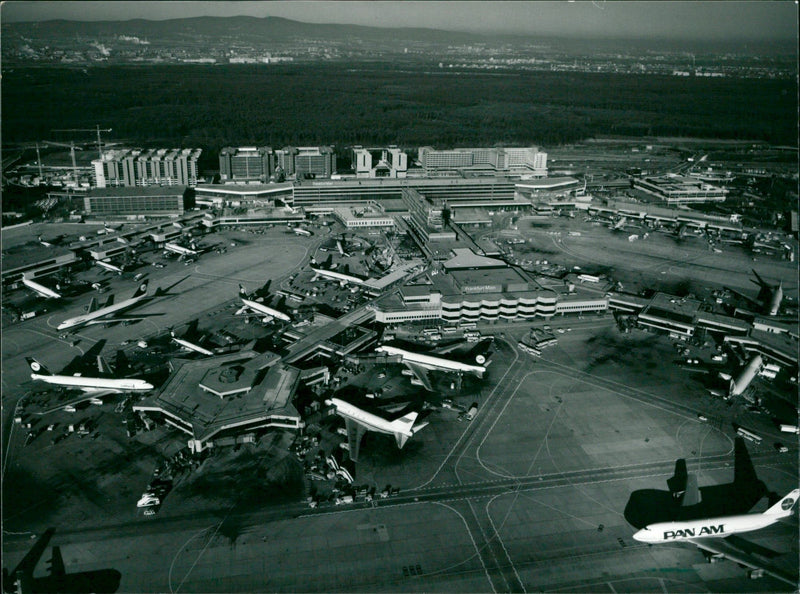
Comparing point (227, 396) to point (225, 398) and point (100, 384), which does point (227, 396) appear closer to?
point (225, 398)

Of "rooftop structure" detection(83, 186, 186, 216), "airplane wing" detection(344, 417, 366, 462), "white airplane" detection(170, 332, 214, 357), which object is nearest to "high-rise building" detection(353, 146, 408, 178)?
"rooftop structure" detection(83, 186, 186, 216)

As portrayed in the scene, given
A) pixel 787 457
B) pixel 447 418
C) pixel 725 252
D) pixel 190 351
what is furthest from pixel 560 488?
pixel 725 252

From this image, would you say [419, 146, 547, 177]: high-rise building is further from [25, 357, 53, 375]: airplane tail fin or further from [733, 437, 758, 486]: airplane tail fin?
[733, 437, 758, 486]: airplane tail fin

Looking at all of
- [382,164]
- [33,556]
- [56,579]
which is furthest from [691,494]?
[382,164]

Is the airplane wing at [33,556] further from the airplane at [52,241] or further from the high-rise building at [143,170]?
the high-rise building at [143,170]

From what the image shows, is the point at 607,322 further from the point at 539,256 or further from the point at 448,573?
the point at 448,573

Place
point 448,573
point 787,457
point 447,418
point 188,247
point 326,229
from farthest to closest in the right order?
point 326,229, point 188,247, point 447,418, point 787,457, point 448,573

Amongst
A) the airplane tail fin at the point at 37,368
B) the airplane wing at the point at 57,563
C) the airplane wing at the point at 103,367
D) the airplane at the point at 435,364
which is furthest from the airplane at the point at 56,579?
the airplane at the point at 435,364
